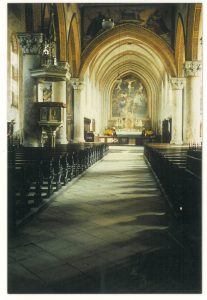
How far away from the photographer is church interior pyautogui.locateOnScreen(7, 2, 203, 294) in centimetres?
305

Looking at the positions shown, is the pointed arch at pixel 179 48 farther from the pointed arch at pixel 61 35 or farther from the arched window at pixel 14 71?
the arched window at pixel 14 71

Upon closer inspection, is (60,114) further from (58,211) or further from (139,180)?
(58,211)

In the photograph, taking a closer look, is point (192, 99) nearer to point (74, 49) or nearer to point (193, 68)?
point (193, 68)

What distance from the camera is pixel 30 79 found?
9.81 metres

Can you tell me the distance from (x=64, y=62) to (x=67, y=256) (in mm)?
13806

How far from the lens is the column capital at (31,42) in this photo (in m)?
9.74

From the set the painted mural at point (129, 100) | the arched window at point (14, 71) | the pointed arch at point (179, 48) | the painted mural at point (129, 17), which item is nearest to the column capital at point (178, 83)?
the pointed arch at point (179, 48)

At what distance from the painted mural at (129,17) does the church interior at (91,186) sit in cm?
6

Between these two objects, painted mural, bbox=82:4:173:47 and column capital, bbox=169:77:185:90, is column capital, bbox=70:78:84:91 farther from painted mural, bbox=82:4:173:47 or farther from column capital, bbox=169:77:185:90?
column capital, bbox=169:77:185:90

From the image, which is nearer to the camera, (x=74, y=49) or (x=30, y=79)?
(x=30, y=79)

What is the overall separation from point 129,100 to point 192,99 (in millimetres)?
21856

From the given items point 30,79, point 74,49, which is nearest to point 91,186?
point 30,79

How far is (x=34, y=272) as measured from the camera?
9.94 ft

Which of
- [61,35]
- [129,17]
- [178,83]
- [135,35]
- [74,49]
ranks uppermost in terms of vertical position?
[129,17]
